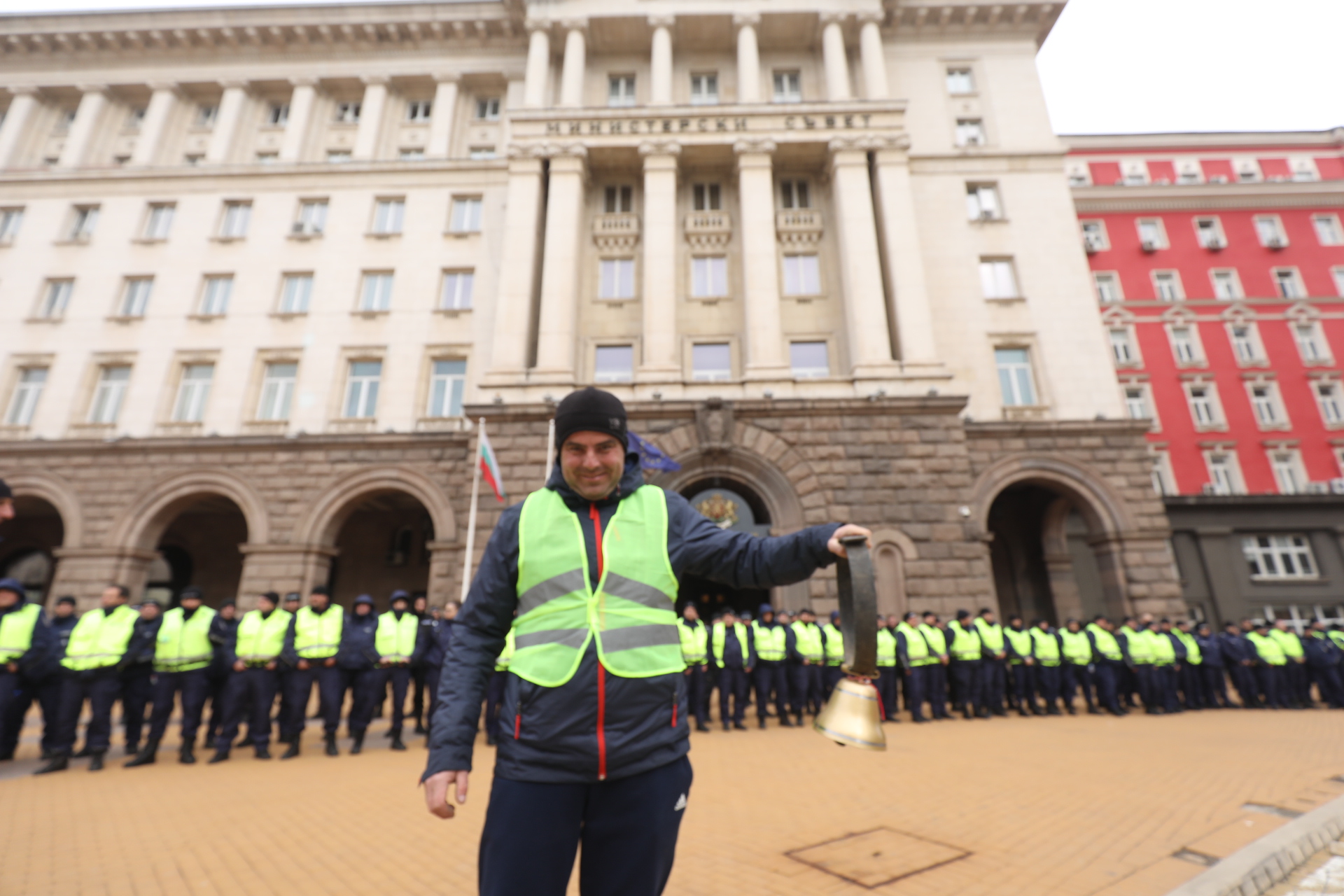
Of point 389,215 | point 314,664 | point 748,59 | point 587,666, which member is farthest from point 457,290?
point 587,666

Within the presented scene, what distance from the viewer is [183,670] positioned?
8672mm

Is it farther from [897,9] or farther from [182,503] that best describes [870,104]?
[182,503]

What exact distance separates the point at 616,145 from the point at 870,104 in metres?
8.42

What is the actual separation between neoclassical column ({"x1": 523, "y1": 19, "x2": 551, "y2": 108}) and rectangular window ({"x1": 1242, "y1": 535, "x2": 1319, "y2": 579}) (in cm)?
3256

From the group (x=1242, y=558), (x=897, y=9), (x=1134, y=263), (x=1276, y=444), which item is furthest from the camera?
(x=1134, y=263)

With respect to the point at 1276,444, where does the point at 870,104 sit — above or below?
above

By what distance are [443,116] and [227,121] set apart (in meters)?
8.07

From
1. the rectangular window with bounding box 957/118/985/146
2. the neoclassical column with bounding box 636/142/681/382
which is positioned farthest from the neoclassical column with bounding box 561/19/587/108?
the rectangular window with bounding box 957/118/985/146

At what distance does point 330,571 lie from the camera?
20469 millimetres

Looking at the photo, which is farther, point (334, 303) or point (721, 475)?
point (334, 303)

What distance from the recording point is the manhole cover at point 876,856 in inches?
172

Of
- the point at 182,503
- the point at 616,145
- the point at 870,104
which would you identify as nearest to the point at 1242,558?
the point at 870,104

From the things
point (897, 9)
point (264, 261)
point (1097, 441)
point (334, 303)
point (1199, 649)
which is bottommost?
point (1199, 649)

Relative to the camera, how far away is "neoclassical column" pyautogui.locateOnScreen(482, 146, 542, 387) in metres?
18.0
